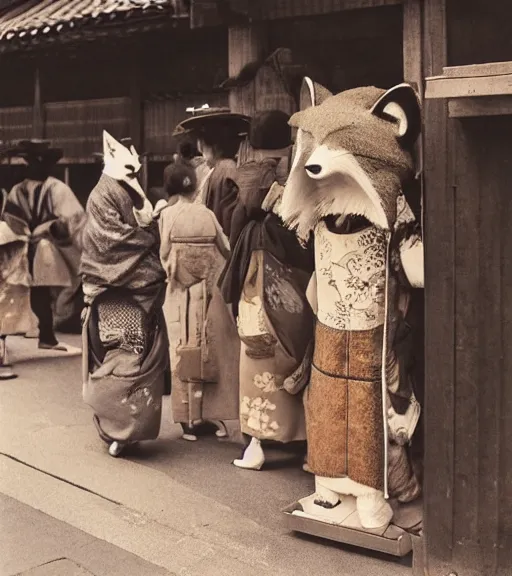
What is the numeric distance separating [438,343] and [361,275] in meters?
0.73

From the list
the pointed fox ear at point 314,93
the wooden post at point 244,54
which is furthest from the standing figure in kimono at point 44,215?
the pointed fox ear at point 314,93

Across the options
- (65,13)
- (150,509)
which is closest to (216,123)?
(150,509)

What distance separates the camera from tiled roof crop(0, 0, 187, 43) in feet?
30.6

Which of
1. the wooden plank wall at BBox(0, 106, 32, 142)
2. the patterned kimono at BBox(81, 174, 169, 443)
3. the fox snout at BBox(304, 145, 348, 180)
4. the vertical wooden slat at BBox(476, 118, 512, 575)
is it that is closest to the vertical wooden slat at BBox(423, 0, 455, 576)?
the vertical wooden slat at BBox(476, 118, 512, 575)

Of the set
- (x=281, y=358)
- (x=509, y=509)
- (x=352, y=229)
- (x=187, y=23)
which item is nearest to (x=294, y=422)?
(x=281, y=358)

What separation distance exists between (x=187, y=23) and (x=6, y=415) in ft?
14.5

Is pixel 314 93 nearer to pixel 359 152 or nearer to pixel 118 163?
pixel 359 152

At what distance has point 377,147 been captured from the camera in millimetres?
4547

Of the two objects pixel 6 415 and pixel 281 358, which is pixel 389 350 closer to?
pixel 281 358

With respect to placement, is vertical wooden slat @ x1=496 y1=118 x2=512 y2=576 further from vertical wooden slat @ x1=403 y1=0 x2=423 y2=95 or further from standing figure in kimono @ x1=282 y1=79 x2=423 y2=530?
vertical wooden slat @ x1=403 y1=0 x2=423 y2=95

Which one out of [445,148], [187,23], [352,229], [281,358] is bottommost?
[281,358]

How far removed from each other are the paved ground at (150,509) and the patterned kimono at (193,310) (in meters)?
0.37

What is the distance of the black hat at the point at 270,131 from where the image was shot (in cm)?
586

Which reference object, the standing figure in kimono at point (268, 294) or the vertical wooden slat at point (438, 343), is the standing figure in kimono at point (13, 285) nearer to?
the standing figure in kimono at point (268, 294)
